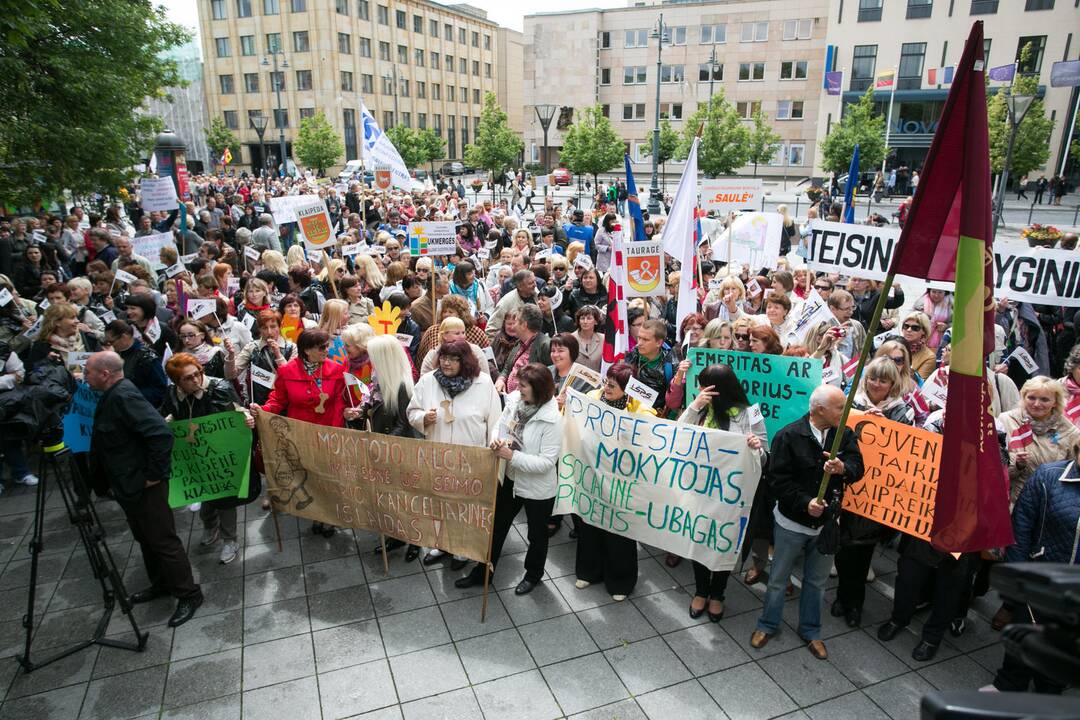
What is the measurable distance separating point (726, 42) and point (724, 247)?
58488mm

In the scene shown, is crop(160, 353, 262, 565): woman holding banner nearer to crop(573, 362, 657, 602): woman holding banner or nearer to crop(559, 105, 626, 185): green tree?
crop(573, 362, 657, 602): woman holding banner

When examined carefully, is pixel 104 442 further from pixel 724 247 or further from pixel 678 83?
pixel 678 83

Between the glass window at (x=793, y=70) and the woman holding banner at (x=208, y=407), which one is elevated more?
the glass window at (x=793, y=70)

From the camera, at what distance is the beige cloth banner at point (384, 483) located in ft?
16.8

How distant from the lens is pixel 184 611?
16.9 ft

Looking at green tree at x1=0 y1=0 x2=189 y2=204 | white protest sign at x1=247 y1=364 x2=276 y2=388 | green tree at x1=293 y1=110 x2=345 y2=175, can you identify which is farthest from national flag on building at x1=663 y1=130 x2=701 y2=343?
green tree at x1=293 y1=110 x2=345 y2=175

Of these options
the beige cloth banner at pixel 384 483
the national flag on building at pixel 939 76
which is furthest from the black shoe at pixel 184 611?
the national flag on building at pixel 939 76

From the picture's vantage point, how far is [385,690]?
4.41 metres

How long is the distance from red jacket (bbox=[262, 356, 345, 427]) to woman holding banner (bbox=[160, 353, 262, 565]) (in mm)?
351

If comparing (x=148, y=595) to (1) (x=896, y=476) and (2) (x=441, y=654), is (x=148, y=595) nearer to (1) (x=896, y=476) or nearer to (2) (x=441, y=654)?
(2) (x=441, y=654)

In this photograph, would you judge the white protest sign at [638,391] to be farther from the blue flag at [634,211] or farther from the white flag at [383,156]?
the white flag at [383,156]

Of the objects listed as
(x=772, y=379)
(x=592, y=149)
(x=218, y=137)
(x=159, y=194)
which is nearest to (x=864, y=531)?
(x=772, y=379)

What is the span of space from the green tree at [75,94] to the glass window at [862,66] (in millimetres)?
54607

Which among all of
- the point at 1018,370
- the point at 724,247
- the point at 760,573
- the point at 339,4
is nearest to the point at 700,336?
the point at 760,573
